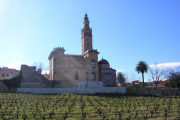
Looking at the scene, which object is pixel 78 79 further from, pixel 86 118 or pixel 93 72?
pixel 86 118

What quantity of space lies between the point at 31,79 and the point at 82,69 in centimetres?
1291

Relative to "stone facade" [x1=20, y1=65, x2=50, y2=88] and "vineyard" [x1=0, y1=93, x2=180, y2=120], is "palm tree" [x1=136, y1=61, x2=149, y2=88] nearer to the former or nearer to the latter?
"stone facade" [x1=20, y1=65, x2=50, y2=88]

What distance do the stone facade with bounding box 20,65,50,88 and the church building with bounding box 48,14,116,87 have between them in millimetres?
4534

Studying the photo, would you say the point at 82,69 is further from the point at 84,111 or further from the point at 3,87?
the point at 84,111

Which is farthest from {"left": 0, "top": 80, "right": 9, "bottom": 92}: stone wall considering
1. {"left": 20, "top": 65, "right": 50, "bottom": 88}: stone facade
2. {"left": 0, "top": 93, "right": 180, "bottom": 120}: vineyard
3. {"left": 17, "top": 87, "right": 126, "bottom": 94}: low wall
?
{"left": 0, "top": 93, "right": 180, "bottom": 120}: vineyard

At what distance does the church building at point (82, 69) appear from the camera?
47.3m

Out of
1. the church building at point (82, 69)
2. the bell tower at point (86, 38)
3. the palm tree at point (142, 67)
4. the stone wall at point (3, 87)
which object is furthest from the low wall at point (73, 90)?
the bell tower at point (86, 38)

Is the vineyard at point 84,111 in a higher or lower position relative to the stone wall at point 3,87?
lower

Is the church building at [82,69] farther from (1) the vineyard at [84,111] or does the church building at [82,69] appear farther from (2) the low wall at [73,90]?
(1) the vineyard at [84,111]

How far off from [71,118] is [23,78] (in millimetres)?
31127

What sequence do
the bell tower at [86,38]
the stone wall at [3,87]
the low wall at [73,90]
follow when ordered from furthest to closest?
the bell tower at [86,38] → the stone wall at [3,87] → the low wall at [73,90]

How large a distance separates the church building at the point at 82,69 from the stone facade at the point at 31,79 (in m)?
4.53

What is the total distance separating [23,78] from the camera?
42375 millimetres

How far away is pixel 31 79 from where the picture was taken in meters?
42.8
